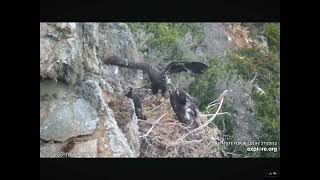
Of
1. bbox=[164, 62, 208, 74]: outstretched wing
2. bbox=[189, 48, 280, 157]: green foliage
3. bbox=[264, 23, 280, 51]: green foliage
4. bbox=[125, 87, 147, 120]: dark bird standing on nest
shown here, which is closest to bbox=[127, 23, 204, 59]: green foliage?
bbox=[164, 62, 208, 74]: outstretched wing

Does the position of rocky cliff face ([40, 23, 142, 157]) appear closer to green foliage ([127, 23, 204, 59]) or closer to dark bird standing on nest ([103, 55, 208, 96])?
dark bird standing on nest ([103, 55, 208, 96])

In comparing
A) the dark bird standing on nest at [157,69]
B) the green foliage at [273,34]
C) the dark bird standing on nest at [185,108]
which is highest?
the green foliage at [273,34]

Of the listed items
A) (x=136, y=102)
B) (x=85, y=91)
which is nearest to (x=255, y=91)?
(x=136, y=102)

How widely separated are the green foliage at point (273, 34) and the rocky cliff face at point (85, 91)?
1.49 metres

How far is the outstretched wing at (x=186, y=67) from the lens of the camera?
830 centimetres

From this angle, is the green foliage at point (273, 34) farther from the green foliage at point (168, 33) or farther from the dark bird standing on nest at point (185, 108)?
the dark bird standing on nest at point (185, 108)

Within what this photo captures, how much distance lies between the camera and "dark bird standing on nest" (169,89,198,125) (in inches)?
327

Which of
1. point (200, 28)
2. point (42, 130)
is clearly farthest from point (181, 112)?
point (42, 130)

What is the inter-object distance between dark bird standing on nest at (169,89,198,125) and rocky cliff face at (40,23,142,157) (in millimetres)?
475

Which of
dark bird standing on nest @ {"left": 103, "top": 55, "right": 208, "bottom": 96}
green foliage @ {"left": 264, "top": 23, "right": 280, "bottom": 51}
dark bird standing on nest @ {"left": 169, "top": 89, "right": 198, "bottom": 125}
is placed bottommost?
dark bird standing on nest @ {"left": 169, "top": 89, "right": 198, "bottom": 125}

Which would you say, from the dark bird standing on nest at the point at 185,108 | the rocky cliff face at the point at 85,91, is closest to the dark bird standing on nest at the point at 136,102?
the rocky cliff face at the point at 85,91

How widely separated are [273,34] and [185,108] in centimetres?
129

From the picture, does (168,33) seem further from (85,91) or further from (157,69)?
(85,91)

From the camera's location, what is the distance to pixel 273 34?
328 inches
